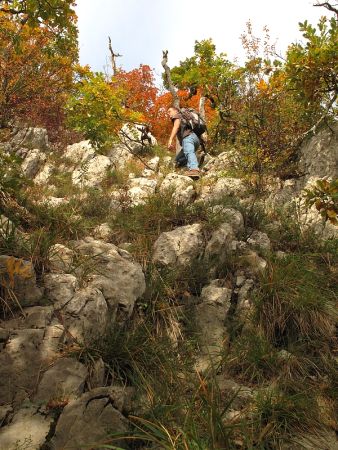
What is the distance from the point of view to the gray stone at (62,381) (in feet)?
10.1

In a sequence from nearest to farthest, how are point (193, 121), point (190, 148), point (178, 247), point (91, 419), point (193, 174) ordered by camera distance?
point (91, 419)
point (178, 247)
point (193, 174)
point (190, 148)
point (193, 121)

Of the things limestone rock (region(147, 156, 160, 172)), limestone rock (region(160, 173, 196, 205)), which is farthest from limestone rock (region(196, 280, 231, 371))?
limestone rock (region(147, 156, 160, 172))

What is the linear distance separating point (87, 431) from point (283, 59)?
672 cm

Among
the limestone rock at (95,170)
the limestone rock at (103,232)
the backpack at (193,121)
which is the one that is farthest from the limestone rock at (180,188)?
the limestone rock at (95,170)

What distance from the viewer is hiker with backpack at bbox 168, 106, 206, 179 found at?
9.33 m

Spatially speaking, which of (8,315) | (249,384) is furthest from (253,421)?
(8,315)

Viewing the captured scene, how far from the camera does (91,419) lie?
2.88 meters

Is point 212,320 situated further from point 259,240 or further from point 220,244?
point 259,240

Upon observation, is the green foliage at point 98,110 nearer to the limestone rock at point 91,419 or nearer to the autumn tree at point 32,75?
the autumn tree at point 32,75

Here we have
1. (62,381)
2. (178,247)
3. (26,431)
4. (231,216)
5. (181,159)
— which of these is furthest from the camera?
(181,159)

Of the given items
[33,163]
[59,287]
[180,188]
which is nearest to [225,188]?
Result: [180,188]

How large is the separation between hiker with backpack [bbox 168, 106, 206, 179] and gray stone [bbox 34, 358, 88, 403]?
6.55 m

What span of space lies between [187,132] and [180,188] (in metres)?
2.54

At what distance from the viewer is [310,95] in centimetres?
516
